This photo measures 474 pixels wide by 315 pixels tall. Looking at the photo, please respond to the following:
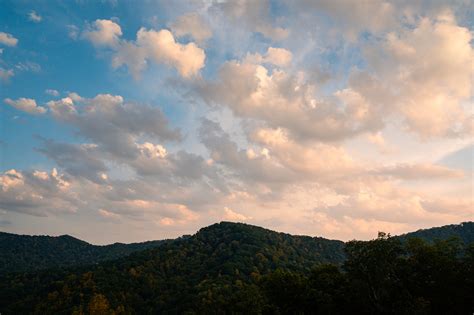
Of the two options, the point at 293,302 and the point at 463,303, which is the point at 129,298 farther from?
the point at 463,303

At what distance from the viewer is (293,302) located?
73.8 metres

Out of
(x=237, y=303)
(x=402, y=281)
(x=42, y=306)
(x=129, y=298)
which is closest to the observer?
(x=402, y=281)

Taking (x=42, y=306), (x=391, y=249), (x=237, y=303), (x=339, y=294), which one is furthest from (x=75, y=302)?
(x=391, y=249)

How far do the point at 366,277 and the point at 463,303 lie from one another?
15.0 m

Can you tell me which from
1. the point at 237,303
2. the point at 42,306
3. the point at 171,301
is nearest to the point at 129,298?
the point at 171,301

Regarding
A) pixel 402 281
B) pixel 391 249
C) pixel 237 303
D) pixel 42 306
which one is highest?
pixel 391 249

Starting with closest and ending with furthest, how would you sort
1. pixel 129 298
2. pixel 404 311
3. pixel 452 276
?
1. pixel 404 311
2. pixel 452 276
3. pixel 129 298

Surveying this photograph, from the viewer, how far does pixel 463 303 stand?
57812 millimetres

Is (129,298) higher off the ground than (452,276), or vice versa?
(452,276)

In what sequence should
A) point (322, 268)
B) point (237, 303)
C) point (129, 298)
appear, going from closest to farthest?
1. point (237, 303)
2. point (322, 268)
3. point (129, 298)

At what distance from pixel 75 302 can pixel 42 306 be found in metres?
15.7

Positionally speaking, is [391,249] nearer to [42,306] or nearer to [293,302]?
[293,302]

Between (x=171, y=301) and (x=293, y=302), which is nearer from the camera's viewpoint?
(x=293, y=302)

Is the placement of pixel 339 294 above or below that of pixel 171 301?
above
